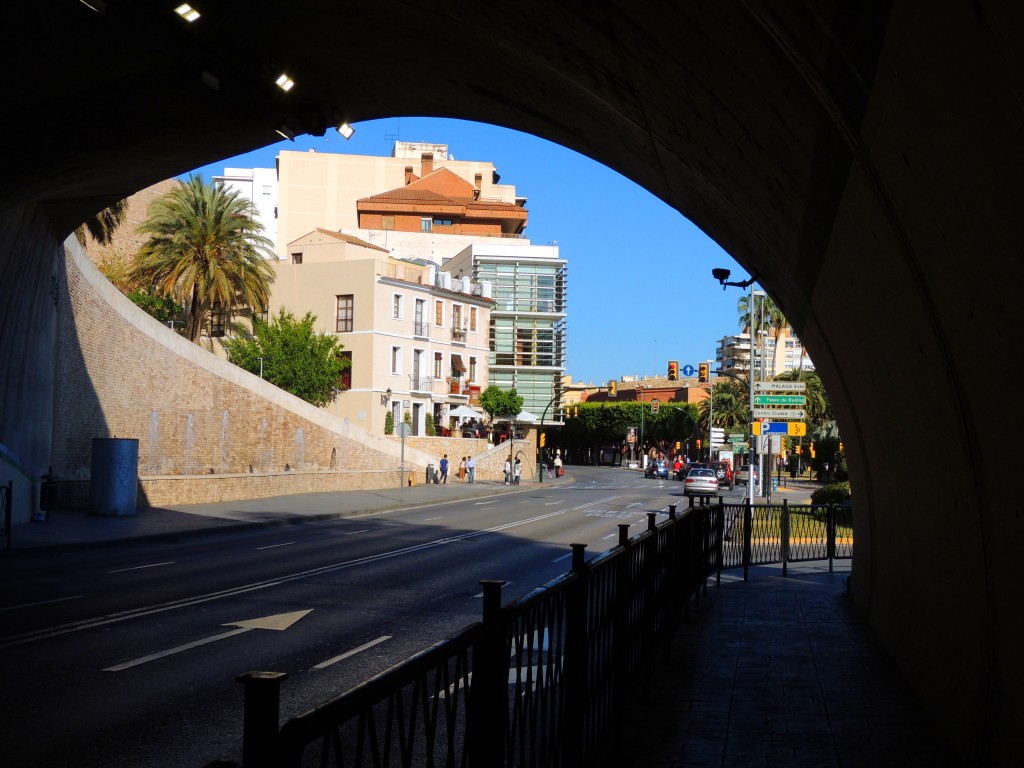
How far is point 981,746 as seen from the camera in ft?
18.8

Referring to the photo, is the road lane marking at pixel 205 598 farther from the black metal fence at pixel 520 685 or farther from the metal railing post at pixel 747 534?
the metal railing post at pixel 747 534

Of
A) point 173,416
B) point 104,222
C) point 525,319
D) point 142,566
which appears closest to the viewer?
point 142,566

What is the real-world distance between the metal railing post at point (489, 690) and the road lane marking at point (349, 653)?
5736 mm

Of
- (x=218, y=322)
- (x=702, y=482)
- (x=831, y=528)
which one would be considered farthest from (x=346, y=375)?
(x=831, y=528)

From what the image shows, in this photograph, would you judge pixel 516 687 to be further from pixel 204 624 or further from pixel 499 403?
pixel 499 403

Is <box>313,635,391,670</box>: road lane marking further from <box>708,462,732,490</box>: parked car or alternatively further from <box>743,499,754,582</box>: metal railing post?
<box>708,462,732,490</box>: parked car

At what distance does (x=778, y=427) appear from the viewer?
30.6 meters

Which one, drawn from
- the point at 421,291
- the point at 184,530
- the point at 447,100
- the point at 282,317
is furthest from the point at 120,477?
the point at 421,291

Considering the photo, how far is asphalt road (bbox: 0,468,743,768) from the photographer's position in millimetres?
7383

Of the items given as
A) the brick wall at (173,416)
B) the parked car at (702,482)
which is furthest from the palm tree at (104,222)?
the parked car at (702,482)

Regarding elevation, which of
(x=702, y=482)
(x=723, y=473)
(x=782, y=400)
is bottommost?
(x=702, y=482)

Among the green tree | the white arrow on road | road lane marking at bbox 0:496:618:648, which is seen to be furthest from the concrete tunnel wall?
the green tree

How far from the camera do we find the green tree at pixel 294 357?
6153 centimetres

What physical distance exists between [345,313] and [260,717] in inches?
2544
